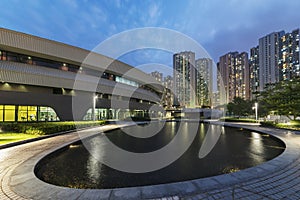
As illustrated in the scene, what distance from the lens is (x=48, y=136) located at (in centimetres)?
1338

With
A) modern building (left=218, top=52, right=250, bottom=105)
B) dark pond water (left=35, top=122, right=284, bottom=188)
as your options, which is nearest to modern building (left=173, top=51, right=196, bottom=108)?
modern building (left=218, top=52, right=250, bottom=105)

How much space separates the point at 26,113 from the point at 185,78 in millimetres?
90992

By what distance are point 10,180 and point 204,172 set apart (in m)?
6.89

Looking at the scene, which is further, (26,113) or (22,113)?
(26,113)

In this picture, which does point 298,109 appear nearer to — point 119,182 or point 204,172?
point 204,172

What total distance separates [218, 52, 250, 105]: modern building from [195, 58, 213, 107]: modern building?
59.0 ft

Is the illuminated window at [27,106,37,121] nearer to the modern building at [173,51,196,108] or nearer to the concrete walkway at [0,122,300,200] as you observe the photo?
the concrete walkway at [0,122,300,200]

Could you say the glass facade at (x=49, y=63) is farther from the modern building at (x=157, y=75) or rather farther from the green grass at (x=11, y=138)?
the modern building at (x=157, y=75)

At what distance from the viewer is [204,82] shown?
110312mm

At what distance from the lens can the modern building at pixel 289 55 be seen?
101500mm

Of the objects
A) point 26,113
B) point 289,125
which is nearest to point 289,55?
point 289,125

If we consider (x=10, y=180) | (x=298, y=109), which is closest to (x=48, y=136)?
(x=10, y=180)

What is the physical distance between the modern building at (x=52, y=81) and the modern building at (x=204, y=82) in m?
77.9

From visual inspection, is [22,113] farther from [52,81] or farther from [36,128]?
[36,128]
